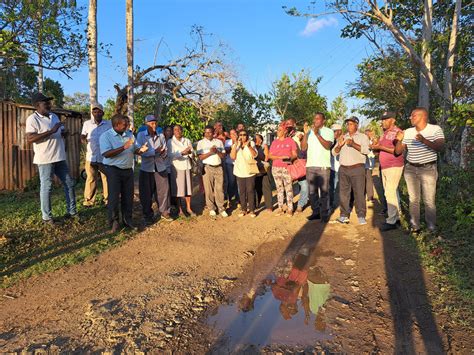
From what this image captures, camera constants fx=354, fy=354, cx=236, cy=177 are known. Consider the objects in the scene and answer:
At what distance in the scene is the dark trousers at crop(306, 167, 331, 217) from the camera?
21.3ft

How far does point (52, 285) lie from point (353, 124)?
5.02 m

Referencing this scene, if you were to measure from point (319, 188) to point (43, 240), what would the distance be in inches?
184

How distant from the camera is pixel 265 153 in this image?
737 cm

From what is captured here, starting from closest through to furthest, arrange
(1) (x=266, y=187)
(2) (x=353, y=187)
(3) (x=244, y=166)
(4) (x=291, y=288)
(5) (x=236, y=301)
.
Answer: (5) (x=236, y=301)
(4) (x=291, y=288)
(2) (x=353, y=187)
(3) (x=244, y=166)
(1) (x=266, y=187)

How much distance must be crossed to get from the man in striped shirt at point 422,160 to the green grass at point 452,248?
1.24 ft

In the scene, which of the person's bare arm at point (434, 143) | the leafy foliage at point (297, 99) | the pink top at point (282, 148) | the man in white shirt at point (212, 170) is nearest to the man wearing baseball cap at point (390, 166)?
the person's bare arm at point (434, 143)

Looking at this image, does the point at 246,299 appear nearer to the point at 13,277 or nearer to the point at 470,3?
the point at 13,277

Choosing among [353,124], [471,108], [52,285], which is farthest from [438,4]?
[52,285]

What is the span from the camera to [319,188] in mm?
6664

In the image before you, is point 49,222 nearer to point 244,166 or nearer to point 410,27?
point 244,166

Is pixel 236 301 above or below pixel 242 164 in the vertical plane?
below

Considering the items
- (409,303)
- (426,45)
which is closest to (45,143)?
(409,303)

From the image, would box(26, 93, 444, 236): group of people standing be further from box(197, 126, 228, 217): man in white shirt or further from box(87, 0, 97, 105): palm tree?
box(87, 0, 97, 105): palm tree

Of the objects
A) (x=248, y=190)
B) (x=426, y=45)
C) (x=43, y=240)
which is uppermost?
(x=426, y=45)
